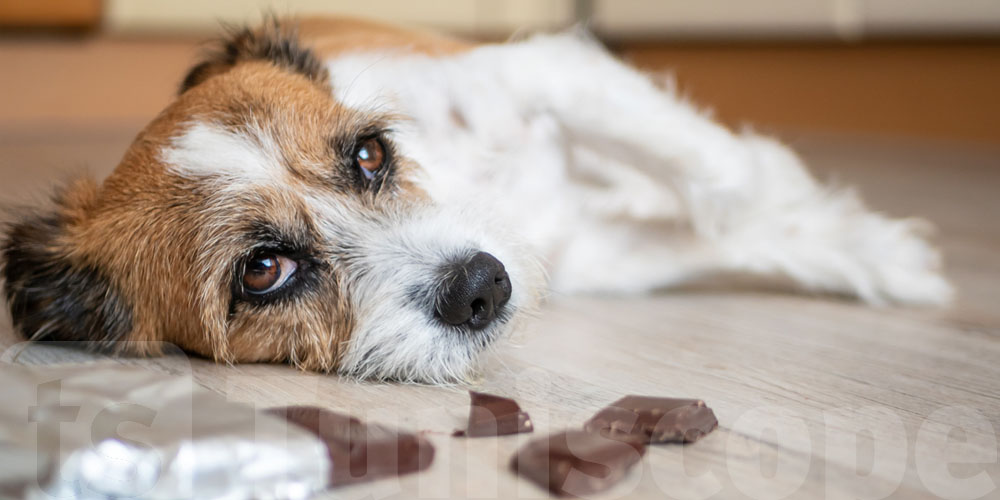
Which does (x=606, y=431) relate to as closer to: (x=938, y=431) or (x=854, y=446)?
(x=854, y=446)

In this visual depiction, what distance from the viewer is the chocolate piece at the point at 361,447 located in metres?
1.00

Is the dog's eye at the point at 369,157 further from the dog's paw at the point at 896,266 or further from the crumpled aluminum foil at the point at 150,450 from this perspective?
the dog's paw at the point at 896,266

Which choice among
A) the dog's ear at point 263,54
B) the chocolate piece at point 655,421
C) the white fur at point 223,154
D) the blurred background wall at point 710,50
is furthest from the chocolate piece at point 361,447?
the blurred background wall at point 710,50

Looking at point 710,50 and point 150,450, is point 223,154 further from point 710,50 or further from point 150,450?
point 710,50

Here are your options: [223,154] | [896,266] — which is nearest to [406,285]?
[223,154]

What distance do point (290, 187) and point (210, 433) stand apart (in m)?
0.47

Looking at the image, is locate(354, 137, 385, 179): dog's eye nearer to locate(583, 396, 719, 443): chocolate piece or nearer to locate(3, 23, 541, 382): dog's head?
locate(3, 23, 541, 382): dog's head

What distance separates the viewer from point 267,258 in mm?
1370

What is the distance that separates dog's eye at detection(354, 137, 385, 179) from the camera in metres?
1.52

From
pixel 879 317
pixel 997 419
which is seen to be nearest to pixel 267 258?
pixel 997 419

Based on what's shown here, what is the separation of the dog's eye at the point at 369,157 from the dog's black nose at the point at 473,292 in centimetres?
27

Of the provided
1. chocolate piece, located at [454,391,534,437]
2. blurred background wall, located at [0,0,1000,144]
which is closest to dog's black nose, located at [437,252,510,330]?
chocolate piece, located at [454,391,534,437]

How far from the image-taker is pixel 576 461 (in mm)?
990

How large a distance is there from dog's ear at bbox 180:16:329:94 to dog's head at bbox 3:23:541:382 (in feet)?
0.64
